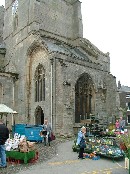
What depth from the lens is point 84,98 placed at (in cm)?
2619

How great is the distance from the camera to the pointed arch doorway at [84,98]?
25234 millimetres

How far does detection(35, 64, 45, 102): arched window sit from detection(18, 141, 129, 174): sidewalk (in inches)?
512

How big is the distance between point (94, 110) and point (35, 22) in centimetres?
1124

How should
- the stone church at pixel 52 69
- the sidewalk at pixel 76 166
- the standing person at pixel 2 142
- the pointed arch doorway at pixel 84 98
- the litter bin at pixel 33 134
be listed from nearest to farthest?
the sidewalk at pixel 76 166, the standing person at pixel 2 142, the litter bin at pixel 33 134, the stone church at pixel 52 69, the pointed arch doorway at pixel 84 98

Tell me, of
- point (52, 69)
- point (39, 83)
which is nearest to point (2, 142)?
point (52, 69)

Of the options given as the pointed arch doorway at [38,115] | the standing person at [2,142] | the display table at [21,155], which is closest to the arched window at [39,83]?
the pointed arch doorway at [38,115]

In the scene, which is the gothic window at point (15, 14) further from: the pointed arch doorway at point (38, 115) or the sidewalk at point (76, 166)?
the sidewalk at point (76, 166)

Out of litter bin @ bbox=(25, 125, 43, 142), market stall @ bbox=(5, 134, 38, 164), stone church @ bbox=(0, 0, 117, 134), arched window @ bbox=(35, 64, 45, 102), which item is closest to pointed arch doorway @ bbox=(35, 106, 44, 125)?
stone church @ bbox=(0, 0, 117, 134)

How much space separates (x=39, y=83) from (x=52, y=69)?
10.8ft

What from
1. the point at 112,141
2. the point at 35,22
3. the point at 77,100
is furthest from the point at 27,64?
the point at 112,141

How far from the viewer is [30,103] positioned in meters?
26.1

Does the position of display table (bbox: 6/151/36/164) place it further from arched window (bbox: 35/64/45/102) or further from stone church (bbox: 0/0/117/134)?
arched window (bbox: 35/64/45/102)

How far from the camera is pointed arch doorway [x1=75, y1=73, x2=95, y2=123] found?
25.2 meters

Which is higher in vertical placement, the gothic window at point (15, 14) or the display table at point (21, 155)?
the gothic window at point (15, 14)
